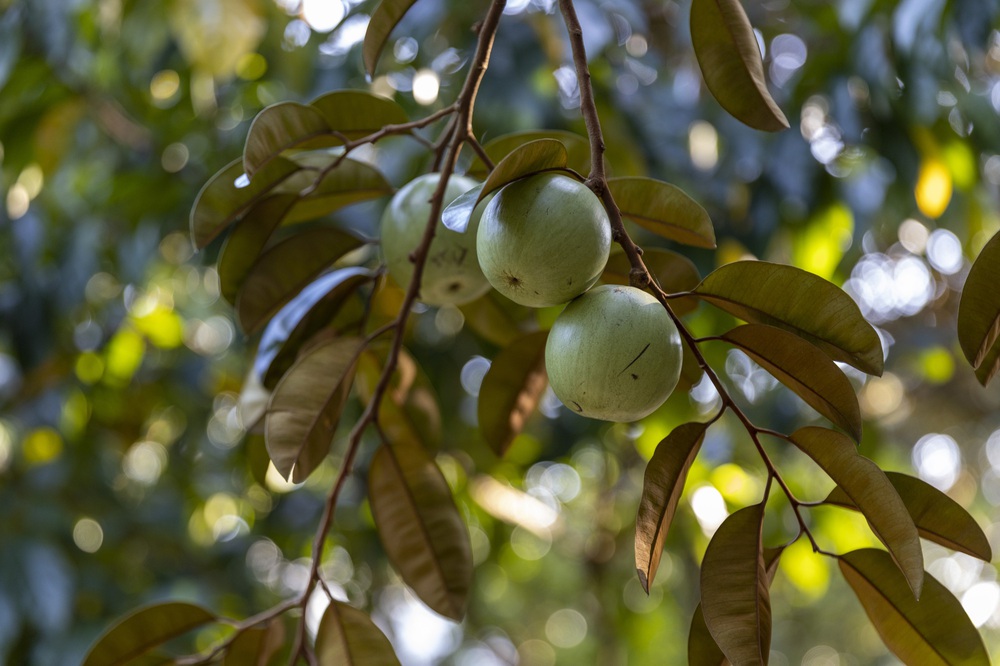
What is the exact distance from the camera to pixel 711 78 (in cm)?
84

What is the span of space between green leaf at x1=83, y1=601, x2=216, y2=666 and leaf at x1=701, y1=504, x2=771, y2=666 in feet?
1.94

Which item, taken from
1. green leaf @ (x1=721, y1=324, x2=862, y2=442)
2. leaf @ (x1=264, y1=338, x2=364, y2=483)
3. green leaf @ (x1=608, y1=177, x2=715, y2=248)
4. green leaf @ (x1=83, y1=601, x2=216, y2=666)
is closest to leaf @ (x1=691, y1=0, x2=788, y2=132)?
green leaf @ (x1=608, y1=177, x2=715, y2=248)

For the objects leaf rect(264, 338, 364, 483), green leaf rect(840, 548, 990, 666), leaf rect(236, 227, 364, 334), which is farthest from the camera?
leaf rect(236, 227, 364, 334)

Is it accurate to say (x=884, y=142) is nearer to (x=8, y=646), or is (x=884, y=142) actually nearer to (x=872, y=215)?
(x=872, y=215)

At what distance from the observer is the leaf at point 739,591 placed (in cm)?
70

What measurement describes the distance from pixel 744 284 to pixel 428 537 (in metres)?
0.50

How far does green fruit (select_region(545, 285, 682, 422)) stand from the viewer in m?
0.72

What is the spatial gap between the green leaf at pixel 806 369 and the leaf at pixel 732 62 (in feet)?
0.67

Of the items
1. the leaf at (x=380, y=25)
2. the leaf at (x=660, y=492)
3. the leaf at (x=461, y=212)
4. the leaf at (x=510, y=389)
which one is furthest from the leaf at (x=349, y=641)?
the leaf at (x=380, y=25)

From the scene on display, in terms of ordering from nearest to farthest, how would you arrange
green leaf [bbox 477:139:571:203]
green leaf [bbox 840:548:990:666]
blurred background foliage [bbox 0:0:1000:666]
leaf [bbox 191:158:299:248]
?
green leaf [bbox 477:139:571:203]
green leaf [bbox 840:548:990:666]
leaf [bbox 191:158:299:248]
blurred background foliage [bbox 0:0:1000:666]

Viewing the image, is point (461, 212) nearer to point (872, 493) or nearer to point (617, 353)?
point (617, 353)

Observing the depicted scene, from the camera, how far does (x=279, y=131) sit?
93 cm

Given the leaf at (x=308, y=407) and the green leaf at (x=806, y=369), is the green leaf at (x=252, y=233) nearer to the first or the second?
the leaf at (x=308, y=407)

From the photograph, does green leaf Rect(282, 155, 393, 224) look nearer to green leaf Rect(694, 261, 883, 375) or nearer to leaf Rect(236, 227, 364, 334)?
leaf Rect(236, 227, 364, 334)
